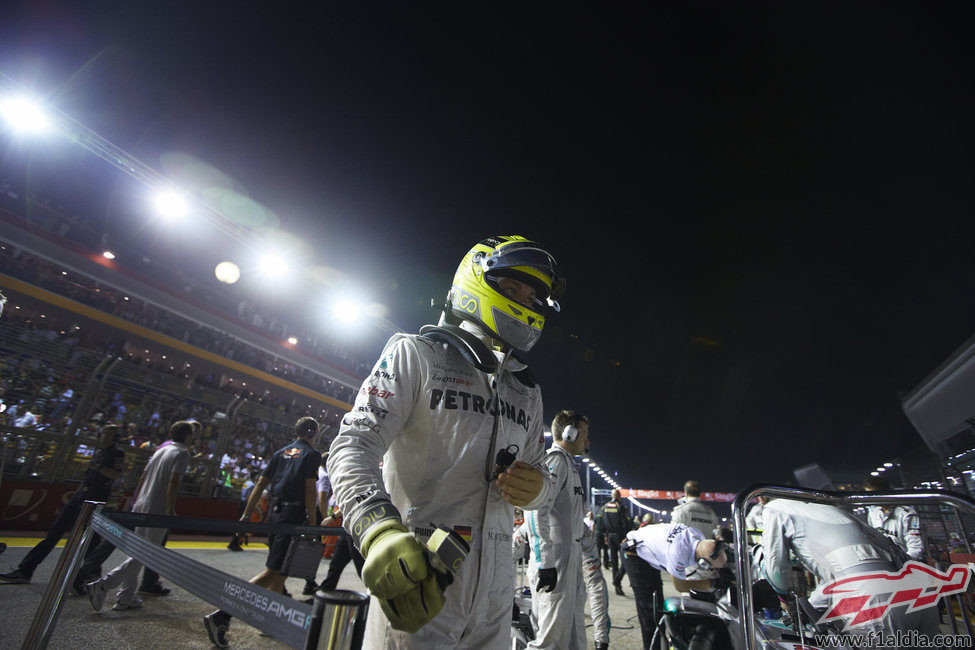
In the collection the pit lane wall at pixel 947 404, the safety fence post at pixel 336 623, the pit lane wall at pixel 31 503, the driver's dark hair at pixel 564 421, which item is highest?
the pit lane wall at pixel 947 404

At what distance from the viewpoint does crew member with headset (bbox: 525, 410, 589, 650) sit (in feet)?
10.5

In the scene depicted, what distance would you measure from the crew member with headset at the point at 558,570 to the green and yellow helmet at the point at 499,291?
1.51 m

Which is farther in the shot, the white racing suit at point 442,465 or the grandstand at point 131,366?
the grandstand at point 131,366

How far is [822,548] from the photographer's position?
2092 mm

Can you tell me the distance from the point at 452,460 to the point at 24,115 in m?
14.7

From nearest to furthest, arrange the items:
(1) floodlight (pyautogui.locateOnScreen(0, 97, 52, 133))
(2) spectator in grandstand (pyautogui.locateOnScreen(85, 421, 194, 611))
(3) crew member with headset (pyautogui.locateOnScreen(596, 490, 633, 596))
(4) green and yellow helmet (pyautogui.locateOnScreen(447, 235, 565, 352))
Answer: (4) green and yellow helmet (pyautogui.locateOnScreen(447, 235, 565, 352))
(2) spectator in grandstand (pyautogui.locateOnScreen(85, 421, 194, 611))
(3) crew member with headset (pyautogui.locateOnScreen(596, 490, 633, 596))
(1) floodlight (pyautogui.locateOnScreen(0, 97, 52, 133))

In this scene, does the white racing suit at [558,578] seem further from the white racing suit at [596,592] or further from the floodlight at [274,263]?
the floodlight at [274,263]

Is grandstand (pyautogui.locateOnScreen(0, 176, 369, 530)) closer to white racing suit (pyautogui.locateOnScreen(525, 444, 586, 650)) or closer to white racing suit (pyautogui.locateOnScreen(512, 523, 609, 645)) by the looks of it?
white racing suit (pyautogui.locateOnScreen(512, 523, 609, 645))

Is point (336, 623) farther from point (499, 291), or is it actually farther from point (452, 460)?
point (499, 291)

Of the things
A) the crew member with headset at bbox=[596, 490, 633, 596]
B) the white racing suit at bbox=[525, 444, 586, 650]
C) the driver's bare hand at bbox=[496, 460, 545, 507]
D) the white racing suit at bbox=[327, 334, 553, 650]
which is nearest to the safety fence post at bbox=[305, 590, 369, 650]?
the white racing suit at bbox=[327, 334, 553, 650]

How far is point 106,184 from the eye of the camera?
16516 mm

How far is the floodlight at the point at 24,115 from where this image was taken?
32.4 feet

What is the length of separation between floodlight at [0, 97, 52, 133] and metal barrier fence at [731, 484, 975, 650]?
15.2m

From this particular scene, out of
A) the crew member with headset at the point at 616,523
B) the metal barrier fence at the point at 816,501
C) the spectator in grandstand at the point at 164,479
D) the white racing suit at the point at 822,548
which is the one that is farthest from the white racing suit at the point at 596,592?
the crew member with headset at the point at 616,523
